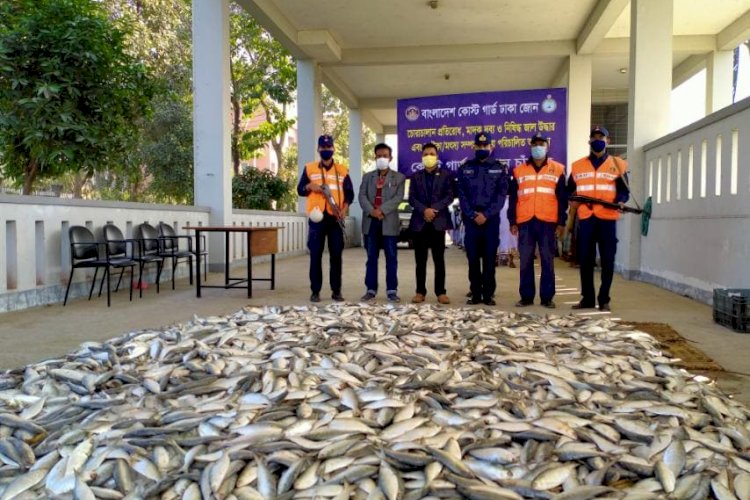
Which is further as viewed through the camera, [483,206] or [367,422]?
[483,206]

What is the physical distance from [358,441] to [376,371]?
43.2 inches

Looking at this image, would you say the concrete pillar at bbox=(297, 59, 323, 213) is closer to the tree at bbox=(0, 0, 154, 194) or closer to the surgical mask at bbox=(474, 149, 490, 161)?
the tree at bbox=(0, 0, 154, 194)

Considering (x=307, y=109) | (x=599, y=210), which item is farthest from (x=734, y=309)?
(x=307, y=109)

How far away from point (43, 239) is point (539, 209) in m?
5.94

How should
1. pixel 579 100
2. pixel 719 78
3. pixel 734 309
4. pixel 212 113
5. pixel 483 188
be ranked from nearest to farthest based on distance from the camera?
pixel 734 309 → pixel 483 188 → pixel 212 113 → pixel 579 100 → pixel 719 78

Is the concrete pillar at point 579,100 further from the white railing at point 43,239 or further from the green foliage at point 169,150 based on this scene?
the green foliage at point 169,150

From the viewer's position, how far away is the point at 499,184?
25.0ft

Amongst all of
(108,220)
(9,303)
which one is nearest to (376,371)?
(9,303)

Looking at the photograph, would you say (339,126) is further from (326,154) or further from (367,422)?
(367,422)

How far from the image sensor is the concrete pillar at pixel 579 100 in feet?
51.4

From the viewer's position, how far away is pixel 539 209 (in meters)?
7.43

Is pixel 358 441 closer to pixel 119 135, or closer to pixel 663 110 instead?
pixel 663 110

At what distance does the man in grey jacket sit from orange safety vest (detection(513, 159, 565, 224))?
152 centimetres

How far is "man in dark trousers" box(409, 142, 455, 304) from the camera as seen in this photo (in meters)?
7.69
